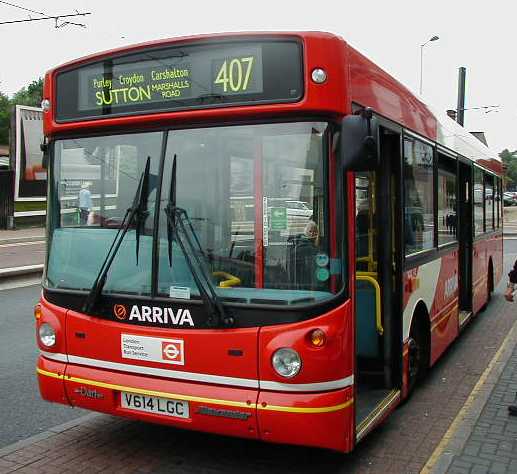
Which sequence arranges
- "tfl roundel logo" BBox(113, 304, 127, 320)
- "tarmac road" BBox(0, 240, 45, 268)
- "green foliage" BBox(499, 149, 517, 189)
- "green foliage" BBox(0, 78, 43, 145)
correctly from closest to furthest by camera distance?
1. "tfl roundel logo" BBox(113, 304, 127, 320)
2. "tarmac road" BBox(0, 240, 45, 268)
3. "green foliage" BBox(0, 78, 43, 145)
4. "green foliage" BBox(499, 149, 517, 189)

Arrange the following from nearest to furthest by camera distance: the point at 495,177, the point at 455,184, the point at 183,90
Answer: the point at 183,90, the point at 455,184, the point at 495,177

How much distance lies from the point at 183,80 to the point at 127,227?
40.0 inches

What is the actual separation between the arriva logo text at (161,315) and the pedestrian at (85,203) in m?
0.78

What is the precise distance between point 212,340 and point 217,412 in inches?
16.8

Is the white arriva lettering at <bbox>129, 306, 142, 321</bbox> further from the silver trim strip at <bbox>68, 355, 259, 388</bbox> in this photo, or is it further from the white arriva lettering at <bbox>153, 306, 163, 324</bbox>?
the silver trim strip at <bbox>68, 355, 259, 388</bbox>

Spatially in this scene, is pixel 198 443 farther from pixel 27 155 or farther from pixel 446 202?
pixel 27 155

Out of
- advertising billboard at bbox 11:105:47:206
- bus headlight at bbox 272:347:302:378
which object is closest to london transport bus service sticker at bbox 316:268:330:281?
bus headlight at bbox 272:347:302:378

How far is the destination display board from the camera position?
3.85 m

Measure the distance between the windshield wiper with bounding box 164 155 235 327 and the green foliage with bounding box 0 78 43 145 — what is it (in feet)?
210

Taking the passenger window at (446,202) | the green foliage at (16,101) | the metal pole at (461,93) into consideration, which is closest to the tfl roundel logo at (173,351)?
the passenger window at (446,202)

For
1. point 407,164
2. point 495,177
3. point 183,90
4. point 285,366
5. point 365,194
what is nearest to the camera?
point 285,366

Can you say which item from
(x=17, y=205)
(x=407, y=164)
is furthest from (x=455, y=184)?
(x=17, y=205)

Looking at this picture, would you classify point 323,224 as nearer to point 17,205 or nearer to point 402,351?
point 402,351

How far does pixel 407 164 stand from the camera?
5305 millimetres
